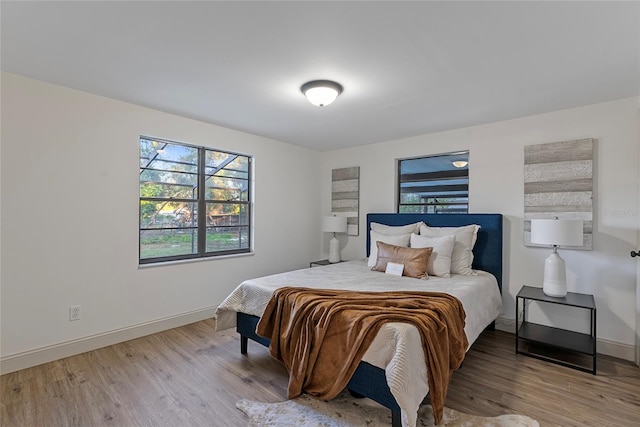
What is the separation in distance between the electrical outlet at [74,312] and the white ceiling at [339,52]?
1953 millimetres

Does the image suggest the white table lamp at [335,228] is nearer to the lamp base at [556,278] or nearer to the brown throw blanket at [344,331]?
the brown throw blanket at [344,331]

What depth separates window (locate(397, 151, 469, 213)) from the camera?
3.84 metres

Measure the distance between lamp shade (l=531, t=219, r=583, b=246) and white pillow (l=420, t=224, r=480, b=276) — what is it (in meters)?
0.66

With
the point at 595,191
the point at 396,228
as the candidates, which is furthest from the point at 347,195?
the point at 595,191

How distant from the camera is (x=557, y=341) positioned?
271 cm

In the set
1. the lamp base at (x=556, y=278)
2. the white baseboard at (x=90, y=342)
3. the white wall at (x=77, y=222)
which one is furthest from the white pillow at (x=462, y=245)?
the white baseboard at (x=90, y=342)

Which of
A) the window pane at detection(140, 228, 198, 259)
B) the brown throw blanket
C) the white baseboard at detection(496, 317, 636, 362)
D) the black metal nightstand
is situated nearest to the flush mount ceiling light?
the brown throw blanket

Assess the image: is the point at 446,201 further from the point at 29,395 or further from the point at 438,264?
the point at 29,395

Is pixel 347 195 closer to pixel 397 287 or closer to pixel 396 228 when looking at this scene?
pixel 396 228

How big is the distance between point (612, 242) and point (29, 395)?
4.87m

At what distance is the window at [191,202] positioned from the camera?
3363mm

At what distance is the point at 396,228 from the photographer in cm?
385

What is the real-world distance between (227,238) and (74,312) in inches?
68.1

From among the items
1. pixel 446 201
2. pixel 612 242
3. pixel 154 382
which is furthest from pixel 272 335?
pixel 612 242
